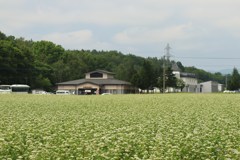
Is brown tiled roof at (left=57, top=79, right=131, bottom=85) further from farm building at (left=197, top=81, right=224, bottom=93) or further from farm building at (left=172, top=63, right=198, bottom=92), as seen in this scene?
farm building at (left=197, top=81, right=224, bottom=93)

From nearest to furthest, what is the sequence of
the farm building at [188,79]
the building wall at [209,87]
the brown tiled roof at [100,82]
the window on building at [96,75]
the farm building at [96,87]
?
the farm building at [96,87] → the brown tiled roof at [100,82] → the window on building at [96,75] → the building wall at [209,87] → the farm building at [188,79]

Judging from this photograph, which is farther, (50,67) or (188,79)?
(188,79)

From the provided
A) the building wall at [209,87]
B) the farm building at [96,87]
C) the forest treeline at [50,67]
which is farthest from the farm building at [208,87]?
the farm building at [96,87]

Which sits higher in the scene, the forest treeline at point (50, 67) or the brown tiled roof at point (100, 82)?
the forest treeline at point (50, 67)

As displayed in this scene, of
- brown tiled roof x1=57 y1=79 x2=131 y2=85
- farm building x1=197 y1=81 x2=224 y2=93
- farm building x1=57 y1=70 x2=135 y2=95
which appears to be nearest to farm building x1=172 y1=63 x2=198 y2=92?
farm building x1=197 y1=81 x2=224 y2=93

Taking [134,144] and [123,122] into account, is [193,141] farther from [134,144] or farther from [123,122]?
[123,122]

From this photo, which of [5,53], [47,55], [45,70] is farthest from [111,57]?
[5,53]

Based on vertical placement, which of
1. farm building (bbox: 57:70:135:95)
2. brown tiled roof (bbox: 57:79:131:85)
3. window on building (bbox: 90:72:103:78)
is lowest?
farm building (bbox: 57:70:135:95)

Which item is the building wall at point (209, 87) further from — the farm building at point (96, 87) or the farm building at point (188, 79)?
the farm building at point (96, 87)

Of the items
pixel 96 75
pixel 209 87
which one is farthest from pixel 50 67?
pixel 209 87

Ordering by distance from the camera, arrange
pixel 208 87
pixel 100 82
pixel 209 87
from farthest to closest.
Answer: pixel 208 87
pixel 209 87
pixel 100 82

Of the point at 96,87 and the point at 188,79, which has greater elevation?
the point at 188,79

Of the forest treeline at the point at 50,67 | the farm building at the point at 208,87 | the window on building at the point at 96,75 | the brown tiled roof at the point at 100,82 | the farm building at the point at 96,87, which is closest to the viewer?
the forest treeline at the point at 50,67

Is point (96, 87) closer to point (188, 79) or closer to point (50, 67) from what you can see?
point (50, 67)
